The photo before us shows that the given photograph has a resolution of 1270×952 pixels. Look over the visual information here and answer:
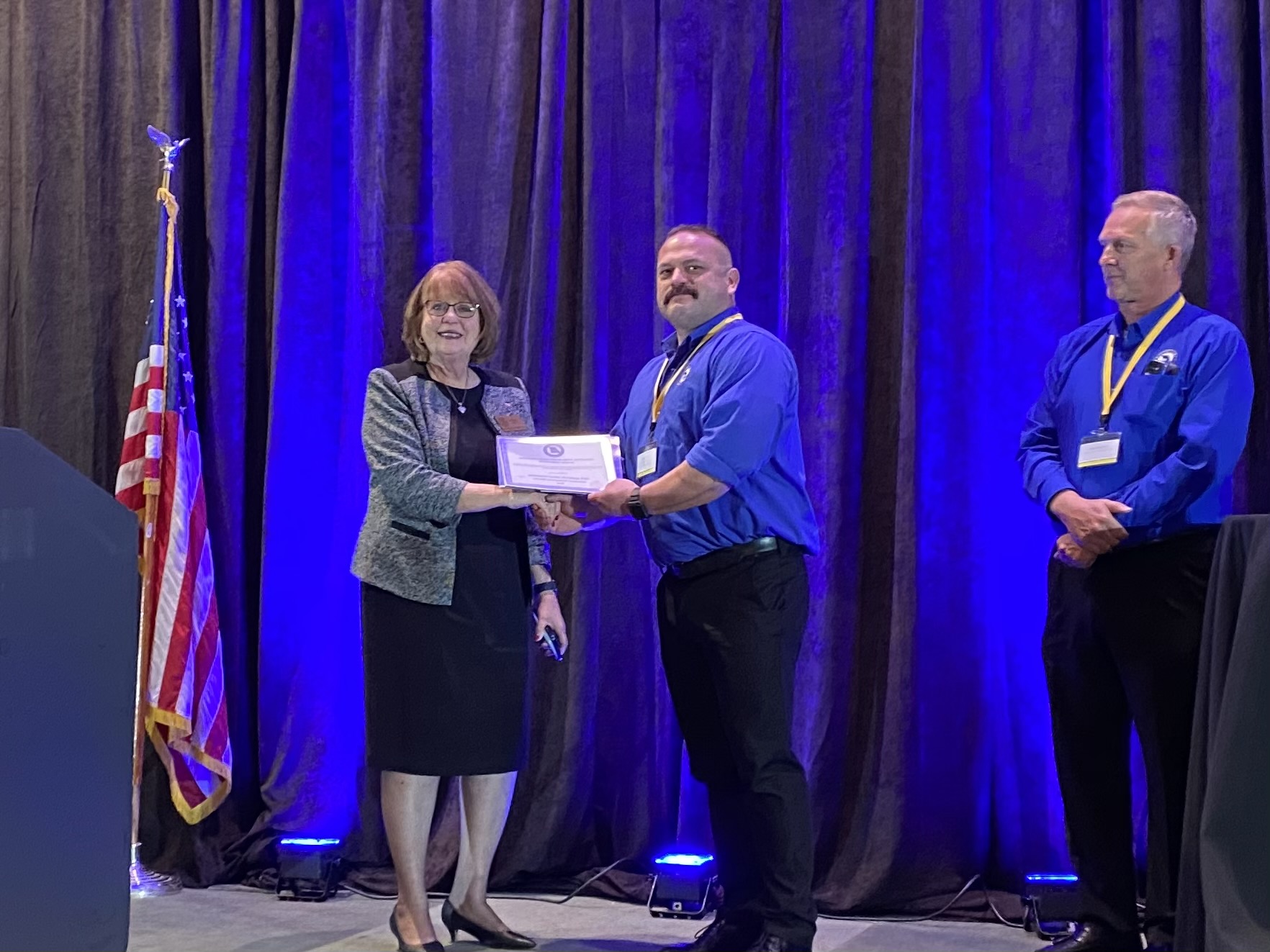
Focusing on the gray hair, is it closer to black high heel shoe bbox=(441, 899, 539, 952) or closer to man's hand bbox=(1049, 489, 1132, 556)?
man's hand bbox=(1049, 489, 1132, 556)

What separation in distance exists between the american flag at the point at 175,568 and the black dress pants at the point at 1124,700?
2.58m

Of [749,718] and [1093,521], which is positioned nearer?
[1093,521]

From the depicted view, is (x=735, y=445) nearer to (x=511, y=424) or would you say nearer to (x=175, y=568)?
(x=511, y=424)

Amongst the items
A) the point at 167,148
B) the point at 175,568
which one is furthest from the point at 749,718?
the point at 167,148

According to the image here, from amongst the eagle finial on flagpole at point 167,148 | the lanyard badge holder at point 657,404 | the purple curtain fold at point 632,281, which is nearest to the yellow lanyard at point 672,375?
the lanyard badge holder at point 657,404

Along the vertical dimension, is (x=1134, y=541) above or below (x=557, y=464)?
below

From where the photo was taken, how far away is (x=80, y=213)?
483cm

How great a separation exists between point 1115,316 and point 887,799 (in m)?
1.52

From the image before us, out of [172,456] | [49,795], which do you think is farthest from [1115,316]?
[172,456]

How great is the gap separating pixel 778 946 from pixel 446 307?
171 cm

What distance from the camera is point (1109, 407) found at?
307cm

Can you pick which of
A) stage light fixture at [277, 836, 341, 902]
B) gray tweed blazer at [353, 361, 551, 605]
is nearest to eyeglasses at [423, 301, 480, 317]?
gray tweed blazer at [353, 361, 551, 605]

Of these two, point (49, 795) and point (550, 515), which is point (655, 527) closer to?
point (550, 515)

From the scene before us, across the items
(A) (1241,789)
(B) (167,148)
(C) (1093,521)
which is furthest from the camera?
(B) (167,148)
